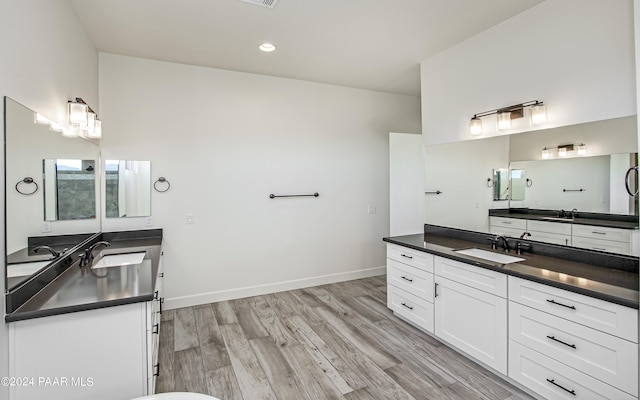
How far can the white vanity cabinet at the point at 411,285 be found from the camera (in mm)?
2875

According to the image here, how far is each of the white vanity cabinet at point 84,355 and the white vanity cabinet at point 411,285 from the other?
2176 millimetres

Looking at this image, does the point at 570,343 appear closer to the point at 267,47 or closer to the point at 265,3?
the point at 265,3

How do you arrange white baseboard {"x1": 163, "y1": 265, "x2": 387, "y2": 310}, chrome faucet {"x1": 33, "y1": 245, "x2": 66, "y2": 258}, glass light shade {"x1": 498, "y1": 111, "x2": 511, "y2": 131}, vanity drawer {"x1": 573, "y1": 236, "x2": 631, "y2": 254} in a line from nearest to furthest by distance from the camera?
chrome faucet {"x1": 33, "y1": 245, "x2": 66, "y2": 258}, vanity drawer {"x1": 573, "y1": 236, "x2": 631, "y2": 254}, glass light shade {"x1": 498, "y1": 111, "x2": 511, "y2": 131}, white baseboard {"x1": 163, "y1": 265, "x2": 387, "y2": 310}

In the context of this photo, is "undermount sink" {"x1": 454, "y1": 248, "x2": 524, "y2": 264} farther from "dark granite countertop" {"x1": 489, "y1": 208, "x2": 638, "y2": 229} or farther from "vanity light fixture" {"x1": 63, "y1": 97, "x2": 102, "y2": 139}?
"vanity light fixture" {"x1": 63, "y1": 97, "x2": 102, "y2": 139}

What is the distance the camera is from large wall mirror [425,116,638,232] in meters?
2.17

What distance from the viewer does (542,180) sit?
2.67m

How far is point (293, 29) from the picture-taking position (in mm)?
2840

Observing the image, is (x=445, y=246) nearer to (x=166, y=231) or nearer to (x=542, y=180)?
(x=542, y=180)

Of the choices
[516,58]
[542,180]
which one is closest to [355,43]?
[516,58]

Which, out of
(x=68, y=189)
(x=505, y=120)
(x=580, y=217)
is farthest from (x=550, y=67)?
(x=68, y=189)

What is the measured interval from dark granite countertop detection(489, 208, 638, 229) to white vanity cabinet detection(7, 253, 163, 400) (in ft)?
9.30

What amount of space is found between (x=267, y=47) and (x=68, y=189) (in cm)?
210

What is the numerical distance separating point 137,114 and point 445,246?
3.38 m

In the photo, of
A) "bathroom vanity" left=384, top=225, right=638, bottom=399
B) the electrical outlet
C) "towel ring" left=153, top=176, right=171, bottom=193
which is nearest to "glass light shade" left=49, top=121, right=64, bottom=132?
the electrical outlet
